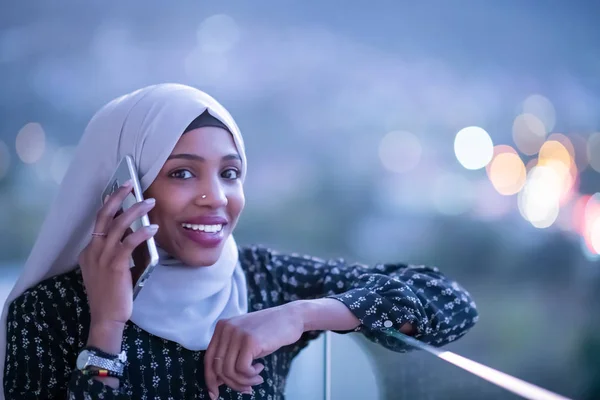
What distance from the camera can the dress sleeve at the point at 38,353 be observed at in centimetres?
105

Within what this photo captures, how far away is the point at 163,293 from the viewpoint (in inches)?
46.5

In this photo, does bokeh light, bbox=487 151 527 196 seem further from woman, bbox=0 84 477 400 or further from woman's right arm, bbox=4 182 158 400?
woman's right arm, bbox=4 182 158 400

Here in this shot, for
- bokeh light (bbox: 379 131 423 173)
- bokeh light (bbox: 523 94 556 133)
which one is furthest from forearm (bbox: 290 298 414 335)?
bokeh light (bbox: 523 94 556 133)

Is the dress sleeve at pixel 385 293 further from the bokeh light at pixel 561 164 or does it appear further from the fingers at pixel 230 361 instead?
the bokeh light at pixel 561 164

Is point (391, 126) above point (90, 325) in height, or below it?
above

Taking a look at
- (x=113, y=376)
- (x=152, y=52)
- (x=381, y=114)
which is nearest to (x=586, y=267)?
(x=381, y=114)

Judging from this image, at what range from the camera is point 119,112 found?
1.21m

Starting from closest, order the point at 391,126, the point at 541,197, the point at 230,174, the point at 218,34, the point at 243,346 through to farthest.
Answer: the point at 243,346, the point at 230,174, the point at 218,34, the point at 391,126, the point at 541,197

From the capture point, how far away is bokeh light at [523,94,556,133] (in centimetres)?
289

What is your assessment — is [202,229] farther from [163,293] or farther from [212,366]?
[212,366]

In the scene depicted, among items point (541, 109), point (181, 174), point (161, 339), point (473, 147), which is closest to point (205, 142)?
point (181, 174)

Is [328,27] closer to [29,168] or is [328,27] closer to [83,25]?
[83,25]

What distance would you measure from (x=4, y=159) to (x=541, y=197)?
7.32ft

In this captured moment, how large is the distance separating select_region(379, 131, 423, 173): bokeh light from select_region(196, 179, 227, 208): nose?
5.38 ft
